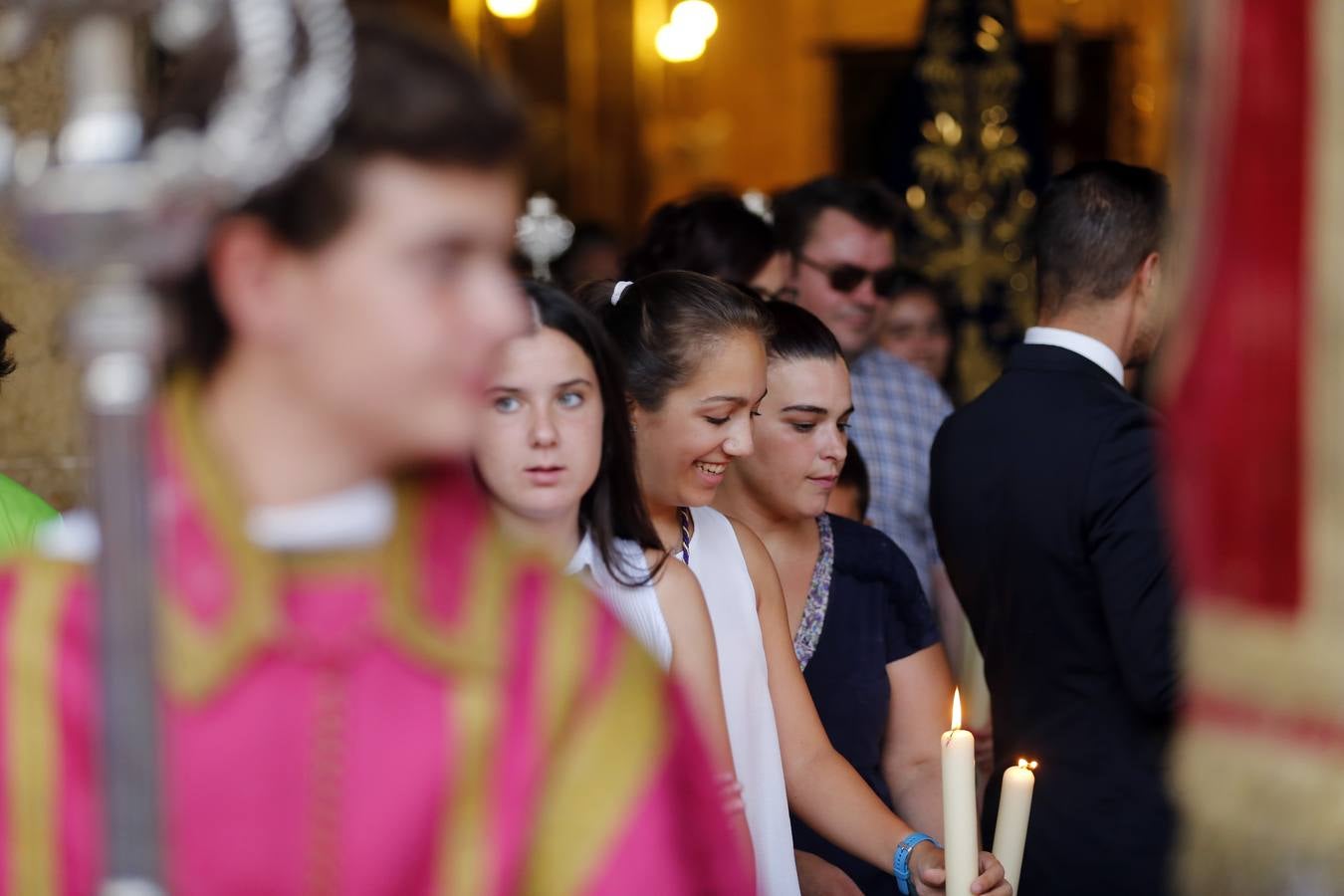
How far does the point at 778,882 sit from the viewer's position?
8.29 feet

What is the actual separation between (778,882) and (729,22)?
930cm

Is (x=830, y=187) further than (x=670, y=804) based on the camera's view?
Yes

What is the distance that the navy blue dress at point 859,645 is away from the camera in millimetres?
3047

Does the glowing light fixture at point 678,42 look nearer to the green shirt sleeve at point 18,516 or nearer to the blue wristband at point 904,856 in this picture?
the green shirt sleeve at point 18,516

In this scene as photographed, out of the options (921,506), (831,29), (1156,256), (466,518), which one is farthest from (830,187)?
(831,29)

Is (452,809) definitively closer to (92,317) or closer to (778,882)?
(92,317)

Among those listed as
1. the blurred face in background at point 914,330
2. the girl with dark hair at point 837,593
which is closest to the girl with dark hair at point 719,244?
the girl with dark hair at point 837,593

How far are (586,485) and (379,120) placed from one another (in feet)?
3.81

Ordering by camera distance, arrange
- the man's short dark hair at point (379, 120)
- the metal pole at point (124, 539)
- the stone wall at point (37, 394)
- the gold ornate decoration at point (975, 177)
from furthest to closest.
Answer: the gold ornate decoration at point (975, 177) < the stone wall at point (37, 394) < the man's short dark hair at point (379, 120) < the metal pole at point (124, 539)

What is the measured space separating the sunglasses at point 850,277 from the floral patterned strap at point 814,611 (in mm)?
1198

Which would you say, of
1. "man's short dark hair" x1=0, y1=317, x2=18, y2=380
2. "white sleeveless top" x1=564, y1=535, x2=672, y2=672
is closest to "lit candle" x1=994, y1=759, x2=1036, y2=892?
"white sleeveless top" x1=564, y1=535, x2=672, y2=672

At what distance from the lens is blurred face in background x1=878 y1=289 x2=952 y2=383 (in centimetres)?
515

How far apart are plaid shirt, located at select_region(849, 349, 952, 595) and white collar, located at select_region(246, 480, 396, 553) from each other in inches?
113

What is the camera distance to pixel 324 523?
130cm
